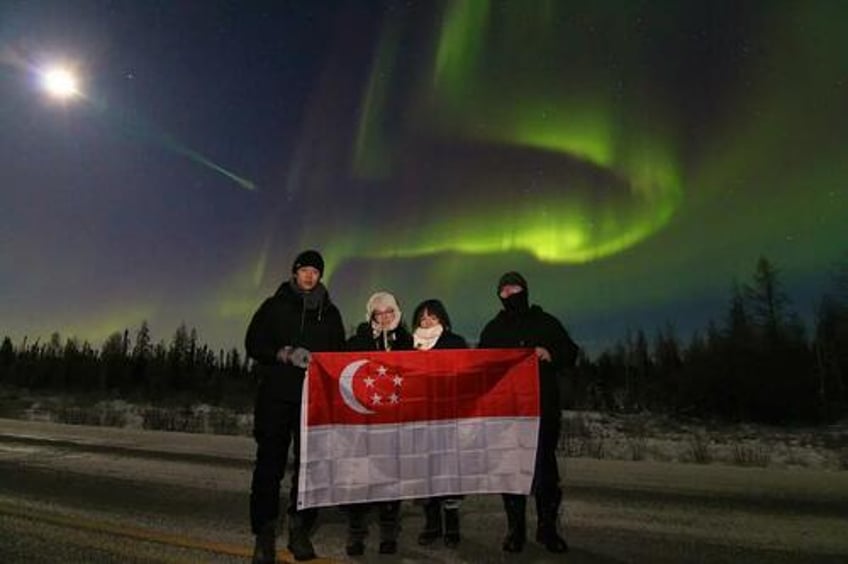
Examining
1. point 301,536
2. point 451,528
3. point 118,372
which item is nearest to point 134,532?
point 301,536

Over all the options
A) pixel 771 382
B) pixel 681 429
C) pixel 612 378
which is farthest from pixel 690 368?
pixel 612 378

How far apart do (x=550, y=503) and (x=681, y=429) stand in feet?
106

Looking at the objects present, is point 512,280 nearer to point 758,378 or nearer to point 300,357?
point 300,357

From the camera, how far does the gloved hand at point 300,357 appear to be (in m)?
4.98

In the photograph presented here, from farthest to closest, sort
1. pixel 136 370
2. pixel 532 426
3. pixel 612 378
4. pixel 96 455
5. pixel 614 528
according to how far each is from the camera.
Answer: pixel 136 370
pixel 612 378
pixel 96 455
pixel 614 528
pixel 532 426

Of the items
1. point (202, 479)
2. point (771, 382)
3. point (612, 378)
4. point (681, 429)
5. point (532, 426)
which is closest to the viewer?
point (532, 426)

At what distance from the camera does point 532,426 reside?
560 cm

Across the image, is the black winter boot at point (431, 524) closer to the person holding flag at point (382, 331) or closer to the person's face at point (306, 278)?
the person holding flag at point (382, 331)

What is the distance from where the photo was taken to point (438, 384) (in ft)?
18.6

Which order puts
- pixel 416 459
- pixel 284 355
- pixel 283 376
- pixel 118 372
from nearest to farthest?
pixel 284 355 < pixel 283 376 < pixel 416 459 < pixel 118 372

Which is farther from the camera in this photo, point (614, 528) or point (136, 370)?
point (136, 370)

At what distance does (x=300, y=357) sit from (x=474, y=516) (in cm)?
300

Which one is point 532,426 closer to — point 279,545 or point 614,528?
point 614,528

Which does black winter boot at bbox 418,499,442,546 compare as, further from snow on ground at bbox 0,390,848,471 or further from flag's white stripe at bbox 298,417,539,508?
snow on ground at bbox 0,390,848,471
